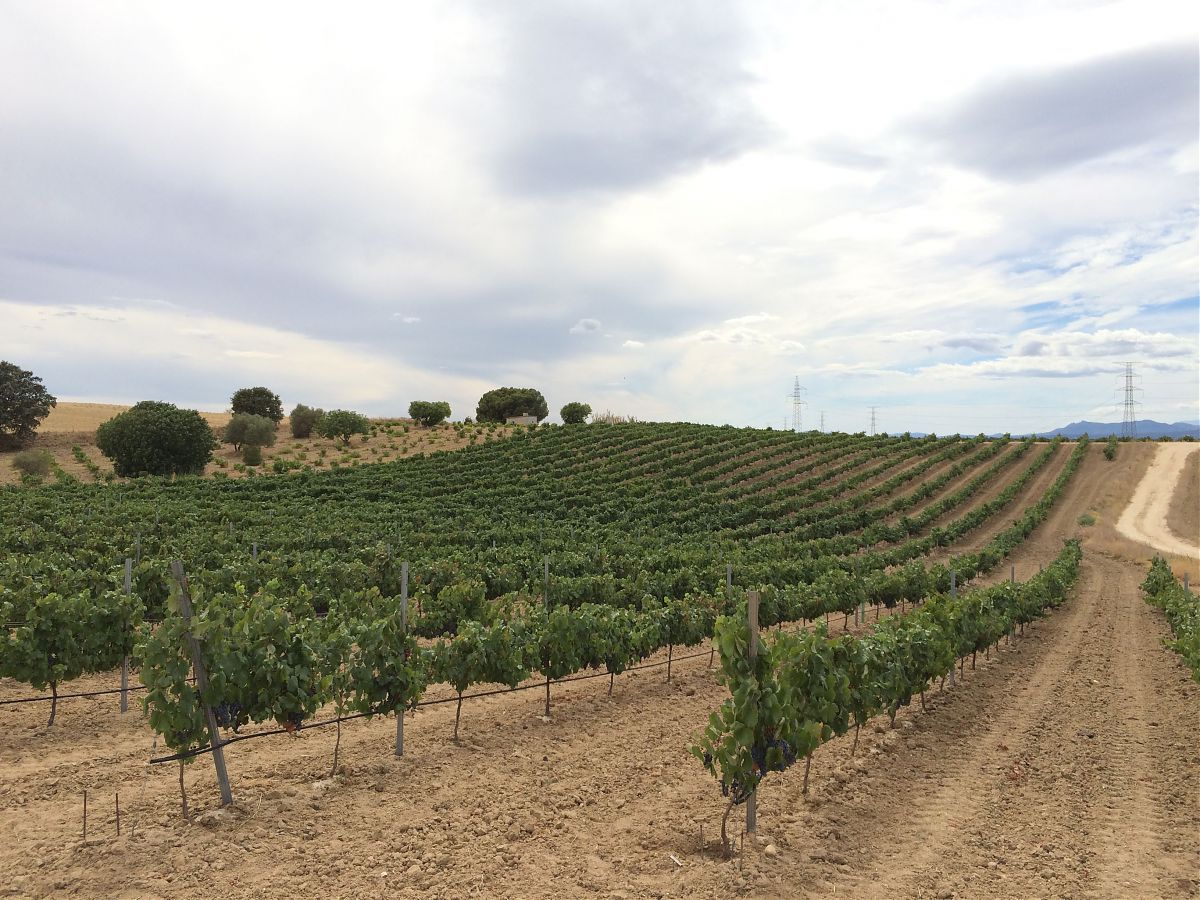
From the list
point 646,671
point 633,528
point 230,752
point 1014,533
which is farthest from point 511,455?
point 230,752

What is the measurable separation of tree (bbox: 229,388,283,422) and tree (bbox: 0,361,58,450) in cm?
1963

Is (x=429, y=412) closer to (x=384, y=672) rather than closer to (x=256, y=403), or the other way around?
(x=256, y=403)

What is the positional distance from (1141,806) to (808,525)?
35.8 m

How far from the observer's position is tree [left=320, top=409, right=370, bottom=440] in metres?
72.6

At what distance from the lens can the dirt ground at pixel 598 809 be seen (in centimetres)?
624

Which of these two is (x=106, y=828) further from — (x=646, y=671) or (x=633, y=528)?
(x=633, y=528)

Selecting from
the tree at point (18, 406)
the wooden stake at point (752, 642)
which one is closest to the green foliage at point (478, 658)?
the wooden stake at point (752, 642)

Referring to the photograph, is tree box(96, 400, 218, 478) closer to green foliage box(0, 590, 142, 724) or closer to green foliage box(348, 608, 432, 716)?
green foliage box(0, 590, 142, 724)

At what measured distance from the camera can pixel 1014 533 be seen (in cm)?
4103

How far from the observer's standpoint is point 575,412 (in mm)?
98875

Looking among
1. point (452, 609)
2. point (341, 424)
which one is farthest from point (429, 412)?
point (452, 609)

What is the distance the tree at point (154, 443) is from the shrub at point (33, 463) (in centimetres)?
474

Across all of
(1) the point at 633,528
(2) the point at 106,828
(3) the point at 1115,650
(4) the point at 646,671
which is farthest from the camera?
(1) the point at 633,528

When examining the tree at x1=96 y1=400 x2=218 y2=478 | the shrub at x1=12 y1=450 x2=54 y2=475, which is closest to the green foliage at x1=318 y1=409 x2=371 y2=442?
the tree at x1=96 y1=400 x2=218 y2=478
